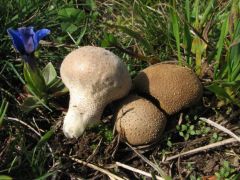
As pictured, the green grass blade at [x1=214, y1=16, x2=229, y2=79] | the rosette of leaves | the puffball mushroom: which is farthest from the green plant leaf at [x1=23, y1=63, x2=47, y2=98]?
the green grass blade at [x1=214, y1=16, x2=229, y2=79]

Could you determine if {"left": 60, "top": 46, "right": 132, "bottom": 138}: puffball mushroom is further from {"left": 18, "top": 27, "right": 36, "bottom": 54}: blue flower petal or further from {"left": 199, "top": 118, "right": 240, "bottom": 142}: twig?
{"left": 199, "top": 118, "right": 240, "bottom": 142}: twig

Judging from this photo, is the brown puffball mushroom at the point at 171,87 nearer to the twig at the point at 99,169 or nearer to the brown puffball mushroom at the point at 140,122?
the brown puffball mushroom at the point at 140,122

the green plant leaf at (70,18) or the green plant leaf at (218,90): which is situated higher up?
the green plant leaf at (70,18)

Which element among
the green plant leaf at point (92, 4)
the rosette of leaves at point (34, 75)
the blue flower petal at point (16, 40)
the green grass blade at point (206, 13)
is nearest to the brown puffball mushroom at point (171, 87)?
the green grass blade at point (206, 13)

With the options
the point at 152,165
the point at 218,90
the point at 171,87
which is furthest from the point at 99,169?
the point at 218,90

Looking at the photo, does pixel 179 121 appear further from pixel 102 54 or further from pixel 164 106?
pixel 102 54

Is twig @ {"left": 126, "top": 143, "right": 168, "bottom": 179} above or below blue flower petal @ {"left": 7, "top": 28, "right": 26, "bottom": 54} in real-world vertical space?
below

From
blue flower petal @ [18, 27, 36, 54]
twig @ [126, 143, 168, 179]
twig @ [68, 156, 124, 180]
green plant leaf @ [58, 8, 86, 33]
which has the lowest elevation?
twig @ [68, 156, 124, 180]
